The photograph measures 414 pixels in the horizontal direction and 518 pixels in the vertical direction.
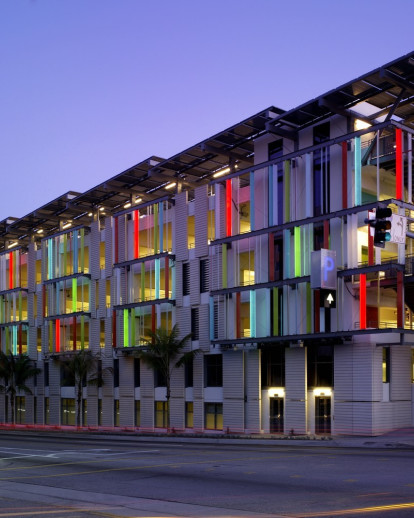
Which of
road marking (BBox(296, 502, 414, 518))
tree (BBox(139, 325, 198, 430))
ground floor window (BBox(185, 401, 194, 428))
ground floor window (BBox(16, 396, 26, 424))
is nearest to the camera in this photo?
road marking (BBox(296, 502, 414, 518))

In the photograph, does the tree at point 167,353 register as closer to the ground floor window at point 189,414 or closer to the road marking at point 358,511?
the ground floor window at point 189,414

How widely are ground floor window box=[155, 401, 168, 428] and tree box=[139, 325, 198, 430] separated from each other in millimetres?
1314

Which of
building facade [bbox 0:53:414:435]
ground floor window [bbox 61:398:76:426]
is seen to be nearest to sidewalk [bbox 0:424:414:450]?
building facade [bbox 0:53:414:435]

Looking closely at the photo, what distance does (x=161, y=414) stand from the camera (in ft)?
183

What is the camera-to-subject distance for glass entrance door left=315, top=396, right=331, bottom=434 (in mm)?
43938

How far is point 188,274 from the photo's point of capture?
178 feet

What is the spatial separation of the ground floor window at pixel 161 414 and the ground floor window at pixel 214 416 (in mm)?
4451

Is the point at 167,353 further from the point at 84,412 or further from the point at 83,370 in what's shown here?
the point at 84,412

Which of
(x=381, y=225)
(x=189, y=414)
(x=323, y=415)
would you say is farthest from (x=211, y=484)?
(x=189, y=414)

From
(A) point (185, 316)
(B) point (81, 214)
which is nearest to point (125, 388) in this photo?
(A) point (185, 316)

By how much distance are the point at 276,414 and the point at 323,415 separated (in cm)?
390

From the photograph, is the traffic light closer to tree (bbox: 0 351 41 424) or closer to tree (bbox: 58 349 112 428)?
tree (bbox: 58 349 112 428)

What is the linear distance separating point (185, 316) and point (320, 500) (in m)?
37.5

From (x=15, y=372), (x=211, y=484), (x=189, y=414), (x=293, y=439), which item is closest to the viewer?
(x=211, y=484)
